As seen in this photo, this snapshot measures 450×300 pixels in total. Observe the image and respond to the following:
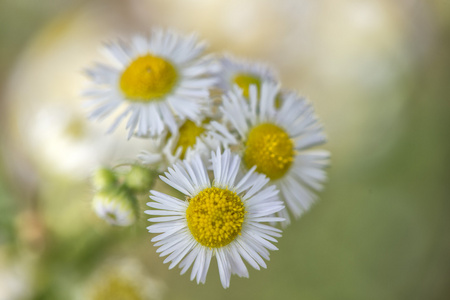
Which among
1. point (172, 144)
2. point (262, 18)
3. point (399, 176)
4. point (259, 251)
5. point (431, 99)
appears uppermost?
point (262, 18)

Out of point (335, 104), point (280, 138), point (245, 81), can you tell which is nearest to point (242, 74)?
point (245, 81)

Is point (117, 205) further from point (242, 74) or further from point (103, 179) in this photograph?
point (242, 74)

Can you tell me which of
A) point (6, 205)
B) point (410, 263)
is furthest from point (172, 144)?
point (410, 263)

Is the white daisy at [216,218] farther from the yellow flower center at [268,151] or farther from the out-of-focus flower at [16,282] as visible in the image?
the out-of-focus flower at [16,282]

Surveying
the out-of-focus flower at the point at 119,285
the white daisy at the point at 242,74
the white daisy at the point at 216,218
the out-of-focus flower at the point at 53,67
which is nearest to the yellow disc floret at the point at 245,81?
the white daisy at the point at 242,74

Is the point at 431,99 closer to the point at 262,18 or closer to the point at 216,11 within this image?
the point at 262,18
